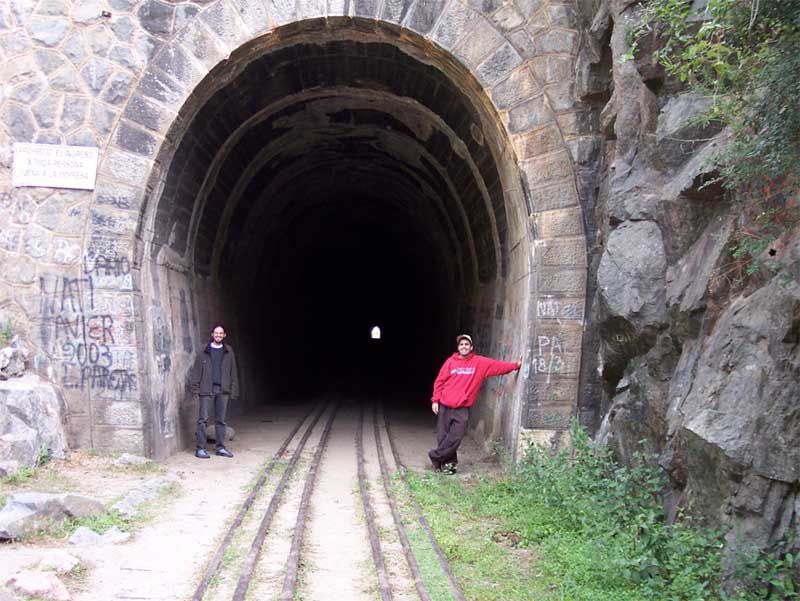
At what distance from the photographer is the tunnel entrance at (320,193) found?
8023 millimetres

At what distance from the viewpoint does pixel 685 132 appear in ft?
17.8

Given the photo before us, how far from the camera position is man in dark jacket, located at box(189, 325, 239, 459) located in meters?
8.48

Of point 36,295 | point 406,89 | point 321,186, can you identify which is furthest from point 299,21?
point 321,186

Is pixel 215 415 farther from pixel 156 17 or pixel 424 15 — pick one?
pixel 424 15

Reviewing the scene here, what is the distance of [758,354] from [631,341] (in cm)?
Result: 194

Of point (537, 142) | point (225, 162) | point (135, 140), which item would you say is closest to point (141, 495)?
point (135, 140)

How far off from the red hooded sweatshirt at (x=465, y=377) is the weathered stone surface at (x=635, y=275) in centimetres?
198

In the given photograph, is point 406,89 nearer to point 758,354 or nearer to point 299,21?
point 299,21

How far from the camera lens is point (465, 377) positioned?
7969 millimetres

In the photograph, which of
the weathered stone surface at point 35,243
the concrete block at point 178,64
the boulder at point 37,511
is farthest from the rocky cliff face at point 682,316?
the weathered stone surface at point 35,243

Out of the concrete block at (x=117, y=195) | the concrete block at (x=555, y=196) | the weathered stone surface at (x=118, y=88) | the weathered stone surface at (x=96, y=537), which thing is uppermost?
the weathered stone surface at (x=118, y=88)

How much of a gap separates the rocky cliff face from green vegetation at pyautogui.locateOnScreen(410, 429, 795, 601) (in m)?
0.23

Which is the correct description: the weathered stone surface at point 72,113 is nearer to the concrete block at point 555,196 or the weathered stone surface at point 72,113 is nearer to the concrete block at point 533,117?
the concrete block at point 533,117

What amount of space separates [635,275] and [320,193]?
10.5 m
